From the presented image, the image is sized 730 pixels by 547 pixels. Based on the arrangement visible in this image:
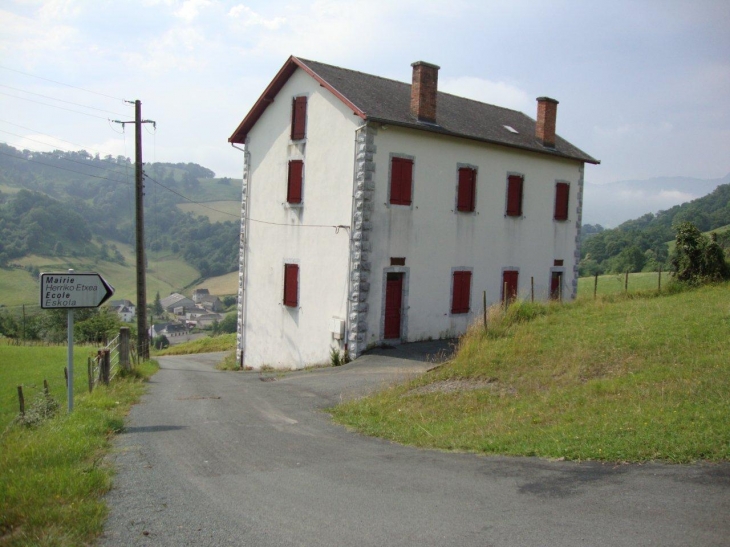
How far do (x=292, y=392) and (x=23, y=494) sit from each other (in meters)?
8.63

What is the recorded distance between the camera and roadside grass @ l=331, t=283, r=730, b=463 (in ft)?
24.6

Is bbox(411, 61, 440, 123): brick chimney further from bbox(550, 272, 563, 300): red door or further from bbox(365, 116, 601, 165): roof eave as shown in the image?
bbox(550, 272, 563, 300): red door

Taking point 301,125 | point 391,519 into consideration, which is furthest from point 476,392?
point 301,125

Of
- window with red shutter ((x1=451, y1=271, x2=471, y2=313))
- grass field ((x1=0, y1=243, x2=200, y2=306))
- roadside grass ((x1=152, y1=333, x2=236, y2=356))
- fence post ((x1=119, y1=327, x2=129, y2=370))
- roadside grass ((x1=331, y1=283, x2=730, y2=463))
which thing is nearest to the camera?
roadside grass ((x1=331, y1=283, x2=730, y2=463))

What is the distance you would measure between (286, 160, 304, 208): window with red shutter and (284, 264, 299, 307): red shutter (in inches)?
87.4

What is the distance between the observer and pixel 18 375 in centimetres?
2319

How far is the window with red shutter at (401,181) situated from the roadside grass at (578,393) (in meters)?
5.11

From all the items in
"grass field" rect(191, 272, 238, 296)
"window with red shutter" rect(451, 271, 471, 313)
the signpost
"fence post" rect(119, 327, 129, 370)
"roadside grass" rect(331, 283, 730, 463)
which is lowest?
"grass field" rect(191, 272, 238, 296)

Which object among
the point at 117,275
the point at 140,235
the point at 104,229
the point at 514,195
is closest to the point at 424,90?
the point at 514,195

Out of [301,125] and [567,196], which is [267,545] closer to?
[301,125]

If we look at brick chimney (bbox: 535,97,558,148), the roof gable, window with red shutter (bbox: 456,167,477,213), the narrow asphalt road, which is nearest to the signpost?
the narrow asphalt road

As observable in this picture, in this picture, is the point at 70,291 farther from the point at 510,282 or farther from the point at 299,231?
the point at 510,282

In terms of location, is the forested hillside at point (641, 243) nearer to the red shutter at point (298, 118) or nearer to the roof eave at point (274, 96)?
the red shutter at point (298, 118)

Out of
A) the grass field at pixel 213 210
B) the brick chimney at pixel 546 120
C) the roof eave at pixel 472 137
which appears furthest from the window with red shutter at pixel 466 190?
the grass field at pixel 213 210
